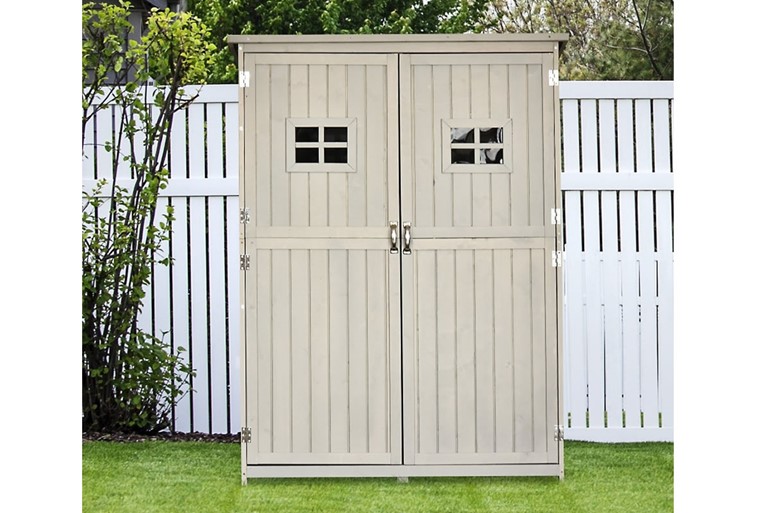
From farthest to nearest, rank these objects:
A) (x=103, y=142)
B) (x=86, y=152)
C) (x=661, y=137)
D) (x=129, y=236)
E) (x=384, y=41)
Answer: (x=103, y=142), (x=86, y=152), (x=661, y=137), (x=129, y=236), (x=384, y=41)

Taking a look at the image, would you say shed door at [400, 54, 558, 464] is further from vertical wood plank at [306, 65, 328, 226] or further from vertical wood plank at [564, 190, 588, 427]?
vertical wood plank at [564, 190, 588, 427]

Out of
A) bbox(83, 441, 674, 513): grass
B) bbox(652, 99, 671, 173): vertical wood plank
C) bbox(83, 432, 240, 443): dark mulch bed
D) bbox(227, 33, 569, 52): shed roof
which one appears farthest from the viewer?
bbox(652, 99, 671, 173): vertical wood plank

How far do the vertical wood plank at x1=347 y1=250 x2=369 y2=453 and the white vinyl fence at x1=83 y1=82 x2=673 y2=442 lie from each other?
139 cm

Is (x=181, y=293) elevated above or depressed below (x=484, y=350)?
above

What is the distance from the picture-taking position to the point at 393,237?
14.3 ft

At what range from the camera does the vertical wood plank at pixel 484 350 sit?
173 inches

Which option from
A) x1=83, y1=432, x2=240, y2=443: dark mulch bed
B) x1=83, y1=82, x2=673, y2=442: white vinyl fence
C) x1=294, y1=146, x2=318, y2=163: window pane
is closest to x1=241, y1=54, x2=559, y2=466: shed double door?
x1=294, y1=146, x2=318, y2=163: window pane

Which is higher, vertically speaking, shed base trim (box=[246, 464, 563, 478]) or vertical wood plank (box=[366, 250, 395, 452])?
vertical wood plank (box=[366, 250, 395, 452])

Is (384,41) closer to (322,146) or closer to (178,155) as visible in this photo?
(322,146)

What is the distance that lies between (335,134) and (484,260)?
0.88 metres

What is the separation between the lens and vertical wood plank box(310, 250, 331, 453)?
4367 millimetres

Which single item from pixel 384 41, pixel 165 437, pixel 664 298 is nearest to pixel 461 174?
pixel 384 41

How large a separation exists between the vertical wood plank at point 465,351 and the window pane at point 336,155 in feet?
2.17

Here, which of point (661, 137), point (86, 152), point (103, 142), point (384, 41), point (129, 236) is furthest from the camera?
point (103, 142)
